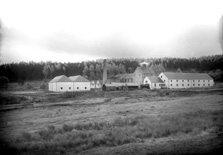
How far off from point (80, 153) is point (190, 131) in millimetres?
7698

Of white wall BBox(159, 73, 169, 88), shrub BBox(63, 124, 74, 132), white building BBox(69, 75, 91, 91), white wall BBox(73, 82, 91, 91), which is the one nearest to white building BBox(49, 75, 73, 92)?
white building BBox(69, 75, 91, 91)

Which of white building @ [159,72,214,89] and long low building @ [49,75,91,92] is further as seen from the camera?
white building @ [159,72,214,89]

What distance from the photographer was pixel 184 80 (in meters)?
68.8

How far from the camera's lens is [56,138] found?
12719 millimetres

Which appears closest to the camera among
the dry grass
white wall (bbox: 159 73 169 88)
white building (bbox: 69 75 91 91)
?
the dry grass

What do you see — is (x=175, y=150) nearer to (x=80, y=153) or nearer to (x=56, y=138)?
(x=80, y=153)

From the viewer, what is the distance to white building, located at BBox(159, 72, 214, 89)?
6679 cm

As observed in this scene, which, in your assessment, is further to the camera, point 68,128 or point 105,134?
point 68,128

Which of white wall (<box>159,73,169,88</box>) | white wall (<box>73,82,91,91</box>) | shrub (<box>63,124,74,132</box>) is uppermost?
white wall (<box>159,73,169,88</box>)

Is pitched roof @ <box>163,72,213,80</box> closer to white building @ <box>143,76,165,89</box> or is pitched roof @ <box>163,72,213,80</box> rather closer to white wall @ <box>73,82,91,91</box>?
white building @ <box>143,76,165,89</box>

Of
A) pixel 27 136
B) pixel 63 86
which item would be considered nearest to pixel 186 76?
Answer: pixel 63 86

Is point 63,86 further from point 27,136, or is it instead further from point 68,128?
point 27,136

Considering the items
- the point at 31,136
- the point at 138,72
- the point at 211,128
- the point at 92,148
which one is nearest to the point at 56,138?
the point at 31,136

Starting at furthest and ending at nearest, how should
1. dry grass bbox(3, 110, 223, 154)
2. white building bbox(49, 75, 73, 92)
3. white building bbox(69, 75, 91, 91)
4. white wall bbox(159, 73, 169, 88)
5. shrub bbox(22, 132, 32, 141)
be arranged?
white wall bbox(159, 73, 169, 88) < white building bbox(69, 75, 91, 91) < white building bbox(49, 75, 73, 92) < shrub bbox(22, 132, 32, 141) < dry grass bbox(3, 110, 223, 154)
